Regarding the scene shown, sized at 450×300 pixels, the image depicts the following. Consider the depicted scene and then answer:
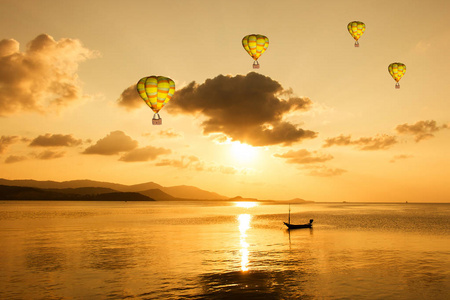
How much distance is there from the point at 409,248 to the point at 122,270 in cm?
3866

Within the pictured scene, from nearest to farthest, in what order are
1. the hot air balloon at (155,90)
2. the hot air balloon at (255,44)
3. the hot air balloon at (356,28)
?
1. the hot air balloon at (155,90)
2. the hot air balloon at (255,44)
3. the hot air balloon at (356,28)

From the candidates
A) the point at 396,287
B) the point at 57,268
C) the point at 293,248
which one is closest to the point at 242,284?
the point at 396,287

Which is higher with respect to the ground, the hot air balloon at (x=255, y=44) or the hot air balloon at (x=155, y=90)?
the hot air balloon at (x=255, y=44)

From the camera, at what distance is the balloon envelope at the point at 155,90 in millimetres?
61219

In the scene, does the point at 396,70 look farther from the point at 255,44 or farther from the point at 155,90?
the point at 155,90

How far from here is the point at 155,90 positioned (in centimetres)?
6134

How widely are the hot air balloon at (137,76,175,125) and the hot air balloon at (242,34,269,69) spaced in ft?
62.0

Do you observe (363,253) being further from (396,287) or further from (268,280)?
(268,280)

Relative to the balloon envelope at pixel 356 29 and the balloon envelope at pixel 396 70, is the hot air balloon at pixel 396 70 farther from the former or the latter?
the balloon envelope at pixel 356 29

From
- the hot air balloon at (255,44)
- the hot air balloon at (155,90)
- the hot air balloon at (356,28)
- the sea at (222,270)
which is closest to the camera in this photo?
the sea at (222,270)

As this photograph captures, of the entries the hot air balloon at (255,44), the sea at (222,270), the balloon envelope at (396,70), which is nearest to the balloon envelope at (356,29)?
the balloon envelope at (396,70)

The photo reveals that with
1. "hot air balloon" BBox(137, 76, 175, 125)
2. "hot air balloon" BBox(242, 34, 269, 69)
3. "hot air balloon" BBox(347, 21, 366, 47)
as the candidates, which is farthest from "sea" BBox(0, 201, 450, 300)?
"hot air balloon" BBox(347, 21, 366, 47)

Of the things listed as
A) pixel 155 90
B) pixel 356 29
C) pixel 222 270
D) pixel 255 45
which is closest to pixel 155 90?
pixel 155 90

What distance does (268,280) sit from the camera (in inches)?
1195
